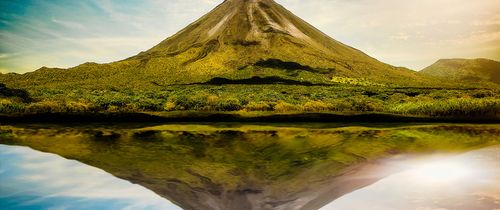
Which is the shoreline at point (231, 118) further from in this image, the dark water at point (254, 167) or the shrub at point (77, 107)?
the shrub at point (77, 107)

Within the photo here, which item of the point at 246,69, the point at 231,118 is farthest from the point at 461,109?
the point at 246,69

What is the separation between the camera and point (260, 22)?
166000 millimetres

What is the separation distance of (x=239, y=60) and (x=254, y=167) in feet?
389

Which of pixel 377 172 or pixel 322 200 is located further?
→ pixel 377 172

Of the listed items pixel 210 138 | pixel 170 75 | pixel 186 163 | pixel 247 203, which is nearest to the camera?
pixel 247 203

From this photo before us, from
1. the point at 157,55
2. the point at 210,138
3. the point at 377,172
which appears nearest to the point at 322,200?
the point at 377,172

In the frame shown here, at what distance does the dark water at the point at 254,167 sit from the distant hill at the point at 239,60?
78249 mm

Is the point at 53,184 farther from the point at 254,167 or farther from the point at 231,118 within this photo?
the point at 231,118

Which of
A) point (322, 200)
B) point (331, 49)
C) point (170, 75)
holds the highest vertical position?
point (331, 49)

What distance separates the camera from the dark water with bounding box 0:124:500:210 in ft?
36.1

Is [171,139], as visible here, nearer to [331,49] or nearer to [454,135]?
[454,135]

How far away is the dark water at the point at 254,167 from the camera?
11008 millimetres

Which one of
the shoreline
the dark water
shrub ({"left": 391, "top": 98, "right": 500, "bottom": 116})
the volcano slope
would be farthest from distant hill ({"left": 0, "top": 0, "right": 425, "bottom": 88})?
the dark water

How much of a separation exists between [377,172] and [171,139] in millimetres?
8875
